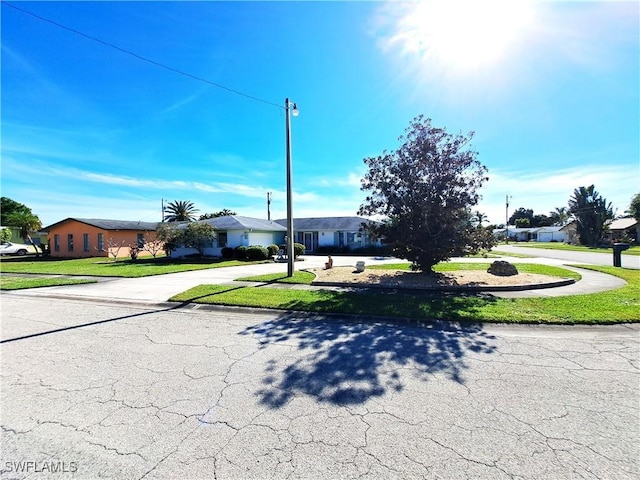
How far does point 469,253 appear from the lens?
11.4 metres

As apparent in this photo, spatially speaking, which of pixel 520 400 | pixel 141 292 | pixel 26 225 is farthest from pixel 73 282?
pixel 26 225

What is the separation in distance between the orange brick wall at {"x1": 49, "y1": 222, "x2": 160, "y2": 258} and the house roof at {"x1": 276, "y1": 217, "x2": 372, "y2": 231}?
16244mm

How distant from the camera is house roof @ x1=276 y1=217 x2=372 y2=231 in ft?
101

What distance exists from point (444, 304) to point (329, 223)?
2509 centimetres

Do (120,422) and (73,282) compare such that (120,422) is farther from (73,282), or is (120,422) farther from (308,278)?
(73,282)

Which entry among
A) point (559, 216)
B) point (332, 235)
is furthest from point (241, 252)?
point (559, 216)

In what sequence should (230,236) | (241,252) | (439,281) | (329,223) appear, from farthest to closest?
(329,223) → (230,236) → (241,252) → (439,281)

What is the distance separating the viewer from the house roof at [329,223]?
30.7 meters

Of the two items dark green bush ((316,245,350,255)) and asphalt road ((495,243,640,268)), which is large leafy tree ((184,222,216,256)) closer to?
dark green bush ((316,245,350,255))

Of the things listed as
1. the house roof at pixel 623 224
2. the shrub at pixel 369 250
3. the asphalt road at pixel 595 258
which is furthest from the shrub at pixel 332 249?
the house roof at pixel 623 224

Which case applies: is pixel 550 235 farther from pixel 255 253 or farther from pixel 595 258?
pixel 255 253

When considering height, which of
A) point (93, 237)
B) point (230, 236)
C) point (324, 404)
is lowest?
point (324, 404)

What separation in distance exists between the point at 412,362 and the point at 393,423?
1.51 metres

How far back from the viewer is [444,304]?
7680mm
